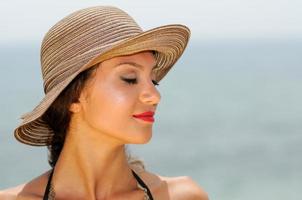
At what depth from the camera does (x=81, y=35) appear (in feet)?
7.79

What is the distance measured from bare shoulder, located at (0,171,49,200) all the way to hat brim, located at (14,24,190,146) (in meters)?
0.20

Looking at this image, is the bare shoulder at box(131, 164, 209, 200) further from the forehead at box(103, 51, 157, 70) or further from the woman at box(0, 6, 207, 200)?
the forehead at box(103, 51, 157, 70)

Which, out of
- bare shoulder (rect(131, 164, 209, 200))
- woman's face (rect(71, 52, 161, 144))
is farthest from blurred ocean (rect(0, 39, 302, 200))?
woman's face (rect(71, 52, 161, 144))

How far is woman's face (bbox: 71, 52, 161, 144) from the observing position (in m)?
2.25

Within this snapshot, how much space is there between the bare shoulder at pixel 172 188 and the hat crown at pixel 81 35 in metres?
0.52

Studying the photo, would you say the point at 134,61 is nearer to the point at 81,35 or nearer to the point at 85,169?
the point at 81,35

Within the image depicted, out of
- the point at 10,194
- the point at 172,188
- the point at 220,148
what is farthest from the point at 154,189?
the point at 220,148

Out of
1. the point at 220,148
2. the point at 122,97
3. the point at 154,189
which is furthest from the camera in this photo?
the point at 220,148


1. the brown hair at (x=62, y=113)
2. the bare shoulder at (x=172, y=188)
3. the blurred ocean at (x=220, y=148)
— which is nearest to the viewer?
the brown hair at (x=62, y=113)

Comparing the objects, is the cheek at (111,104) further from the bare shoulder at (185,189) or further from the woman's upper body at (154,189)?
the bare shoulder at (185,189)

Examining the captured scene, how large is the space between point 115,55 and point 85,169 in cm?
45

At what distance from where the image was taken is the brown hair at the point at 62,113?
2.35 metres

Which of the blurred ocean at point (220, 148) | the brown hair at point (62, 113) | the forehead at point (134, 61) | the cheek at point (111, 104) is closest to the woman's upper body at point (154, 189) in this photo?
the brown hair at point (62, 113)

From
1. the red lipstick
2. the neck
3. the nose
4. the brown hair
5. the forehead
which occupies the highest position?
the forehead
